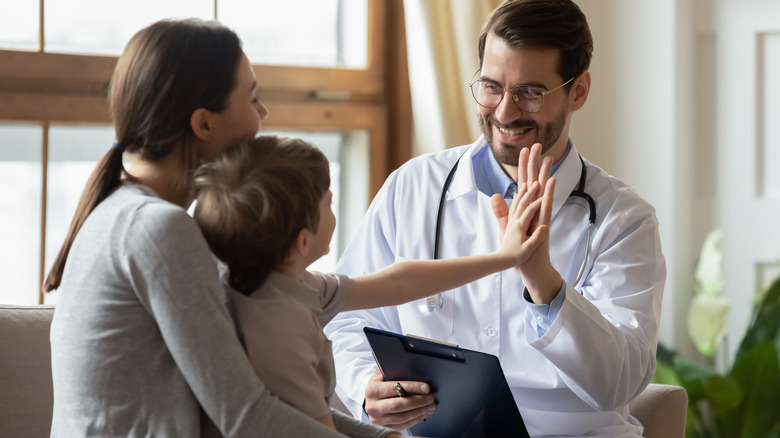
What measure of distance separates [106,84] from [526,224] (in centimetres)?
132

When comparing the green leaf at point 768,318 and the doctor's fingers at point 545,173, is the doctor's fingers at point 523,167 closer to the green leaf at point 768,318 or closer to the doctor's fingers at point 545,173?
the doctor's fingers at point 545,173

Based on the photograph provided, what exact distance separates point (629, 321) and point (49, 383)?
3.57ft

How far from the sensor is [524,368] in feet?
5.82

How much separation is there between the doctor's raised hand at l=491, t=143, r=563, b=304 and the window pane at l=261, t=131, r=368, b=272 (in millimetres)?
1282

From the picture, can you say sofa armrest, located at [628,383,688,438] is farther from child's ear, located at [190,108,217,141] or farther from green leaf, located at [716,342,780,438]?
child's ear, located at [190,108,217,141]

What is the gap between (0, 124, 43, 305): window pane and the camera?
223 centimetres

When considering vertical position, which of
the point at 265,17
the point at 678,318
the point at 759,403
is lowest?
the point at 759,403

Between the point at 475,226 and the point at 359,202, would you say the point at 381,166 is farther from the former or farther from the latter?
the point at 475,226

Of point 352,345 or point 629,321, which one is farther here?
point 352,345

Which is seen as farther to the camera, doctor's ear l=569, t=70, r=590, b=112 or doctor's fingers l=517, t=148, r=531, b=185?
doctor's ear l=569, t=70, r=590, b=112

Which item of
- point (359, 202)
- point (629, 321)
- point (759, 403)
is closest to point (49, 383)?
point (629, 321)

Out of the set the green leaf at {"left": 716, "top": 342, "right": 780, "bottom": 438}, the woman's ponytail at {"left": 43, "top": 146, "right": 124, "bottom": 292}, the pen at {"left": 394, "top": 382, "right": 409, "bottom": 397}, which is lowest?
the green leaf at {"left": 716, "top": 342, "right": 780, "bottom": 438}

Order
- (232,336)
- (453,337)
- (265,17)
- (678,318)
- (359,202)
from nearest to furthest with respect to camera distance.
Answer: (232,336), (453,337), (265,17), (359,202), (678,318)

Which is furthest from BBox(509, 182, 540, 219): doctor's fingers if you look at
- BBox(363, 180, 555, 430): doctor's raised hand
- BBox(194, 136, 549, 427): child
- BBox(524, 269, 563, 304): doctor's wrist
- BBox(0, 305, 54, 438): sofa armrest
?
BBox(0, 305, 54, 438): sofa armrest
